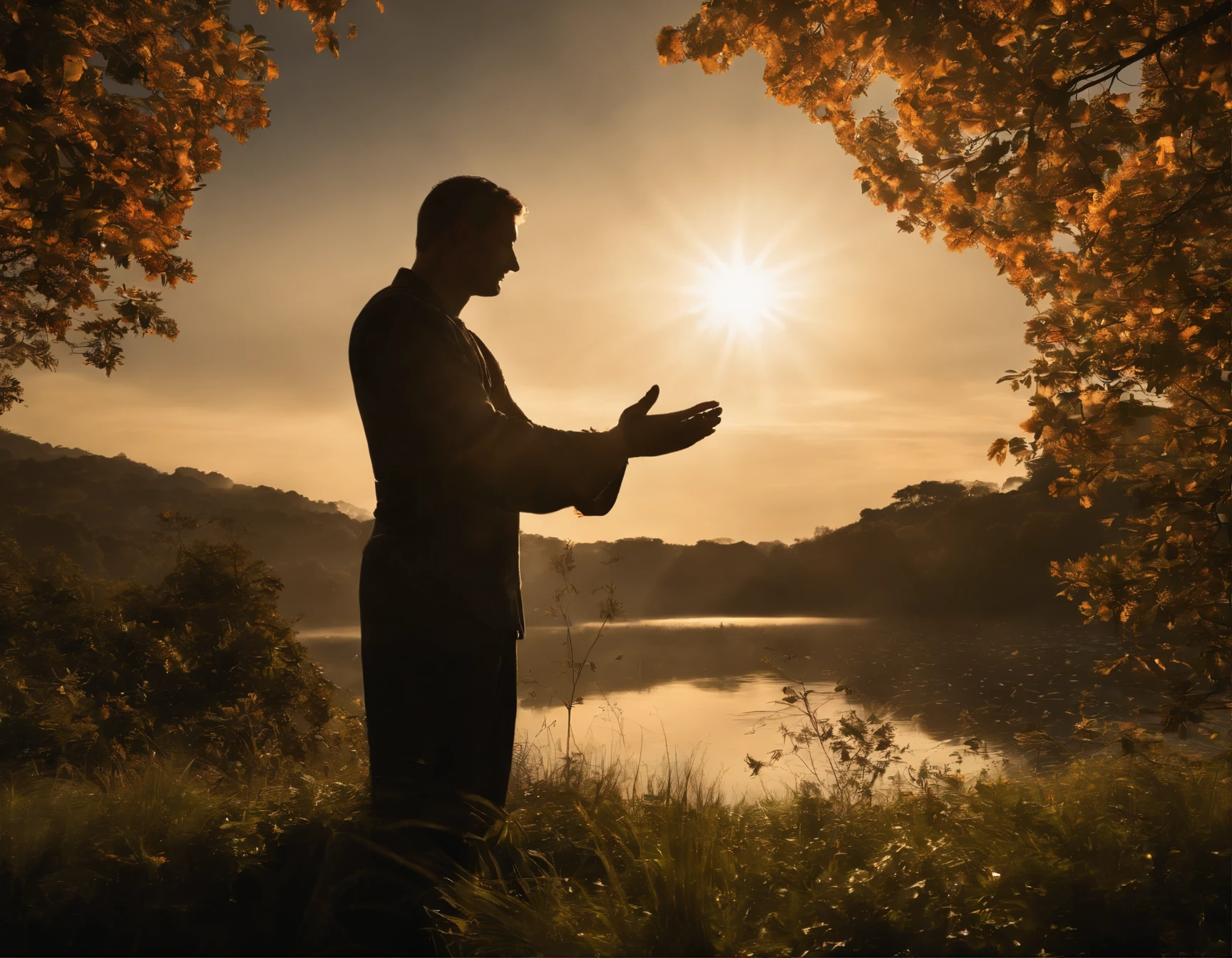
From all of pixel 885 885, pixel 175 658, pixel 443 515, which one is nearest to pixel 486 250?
pixel 443 515

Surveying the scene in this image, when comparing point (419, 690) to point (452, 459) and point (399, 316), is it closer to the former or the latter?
point (452, 459)

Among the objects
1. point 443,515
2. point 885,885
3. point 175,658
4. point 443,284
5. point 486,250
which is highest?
point 486,250

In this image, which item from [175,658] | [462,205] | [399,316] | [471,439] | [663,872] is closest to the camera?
[663,872]

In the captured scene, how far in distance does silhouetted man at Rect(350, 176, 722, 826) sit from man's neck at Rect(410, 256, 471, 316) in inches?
10.7

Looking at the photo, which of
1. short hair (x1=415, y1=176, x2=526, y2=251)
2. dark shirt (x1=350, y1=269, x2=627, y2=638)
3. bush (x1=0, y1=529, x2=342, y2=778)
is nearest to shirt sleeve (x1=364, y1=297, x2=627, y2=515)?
dark shirt (x1=350, y1=269, x2=627, y2=638)

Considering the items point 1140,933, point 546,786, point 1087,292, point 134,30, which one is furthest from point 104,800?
point 1087,292

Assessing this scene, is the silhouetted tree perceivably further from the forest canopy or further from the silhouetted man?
the forest canopy

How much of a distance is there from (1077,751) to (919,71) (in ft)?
15.0

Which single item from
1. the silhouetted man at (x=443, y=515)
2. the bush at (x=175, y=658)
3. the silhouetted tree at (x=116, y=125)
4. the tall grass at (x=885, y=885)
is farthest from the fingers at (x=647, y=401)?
the bush at (x=175, y=658)

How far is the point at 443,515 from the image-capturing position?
2.57 metres

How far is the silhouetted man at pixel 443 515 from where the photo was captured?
8.17 ft

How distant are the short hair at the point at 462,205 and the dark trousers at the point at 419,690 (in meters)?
1.30

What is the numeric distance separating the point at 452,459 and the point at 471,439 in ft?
0.34

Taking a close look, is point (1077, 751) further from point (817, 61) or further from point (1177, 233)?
point (817, 61)
